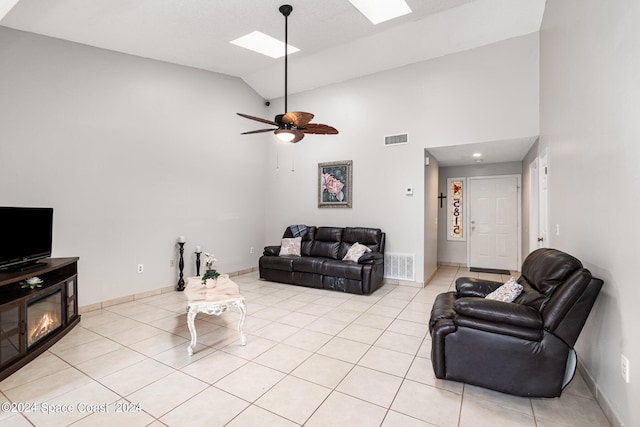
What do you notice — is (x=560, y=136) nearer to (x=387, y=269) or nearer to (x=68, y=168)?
(x=387, y=269)

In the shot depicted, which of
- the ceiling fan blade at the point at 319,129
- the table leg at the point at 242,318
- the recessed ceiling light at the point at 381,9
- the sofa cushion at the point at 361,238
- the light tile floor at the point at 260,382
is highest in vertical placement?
the recessed ceiling light at the point at 381,9

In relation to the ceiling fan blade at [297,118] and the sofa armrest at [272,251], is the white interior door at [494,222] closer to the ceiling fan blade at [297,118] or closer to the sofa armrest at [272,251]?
the sofa armrest at [272,251]

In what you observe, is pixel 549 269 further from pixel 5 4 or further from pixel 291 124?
pixel 5 4

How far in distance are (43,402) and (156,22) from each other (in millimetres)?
3911

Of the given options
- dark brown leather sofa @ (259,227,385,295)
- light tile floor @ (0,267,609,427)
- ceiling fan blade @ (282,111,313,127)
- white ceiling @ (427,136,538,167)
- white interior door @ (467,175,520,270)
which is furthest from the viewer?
white interior door @ (467,175,520,270)

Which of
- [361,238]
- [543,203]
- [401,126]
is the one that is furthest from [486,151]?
[361,238]

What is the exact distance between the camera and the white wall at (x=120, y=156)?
3.33 m

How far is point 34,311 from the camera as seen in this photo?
2.63 meters

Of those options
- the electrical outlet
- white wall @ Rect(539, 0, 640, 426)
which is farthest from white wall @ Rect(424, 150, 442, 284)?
the electrical outlet

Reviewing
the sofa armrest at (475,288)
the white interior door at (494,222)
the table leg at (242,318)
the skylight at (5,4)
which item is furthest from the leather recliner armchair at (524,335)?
the white interior door at (494,222)

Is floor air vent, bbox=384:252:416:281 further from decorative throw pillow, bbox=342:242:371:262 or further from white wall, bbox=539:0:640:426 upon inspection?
white wall, bbox=539:0:640:426

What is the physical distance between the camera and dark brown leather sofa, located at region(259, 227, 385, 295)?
4641 mm

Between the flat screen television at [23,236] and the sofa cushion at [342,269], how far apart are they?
346 centimetres

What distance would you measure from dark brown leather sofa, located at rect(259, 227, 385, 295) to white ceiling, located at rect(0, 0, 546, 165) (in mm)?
2011
